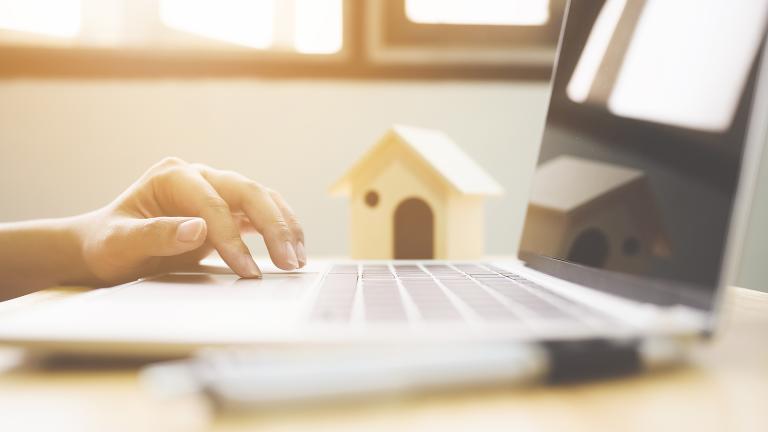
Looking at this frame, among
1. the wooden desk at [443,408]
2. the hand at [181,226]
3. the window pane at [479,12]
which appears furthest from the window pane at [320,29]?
the wooden desk at [443,408]

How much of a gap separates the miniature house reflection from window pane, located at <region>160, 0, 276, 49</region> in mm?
809

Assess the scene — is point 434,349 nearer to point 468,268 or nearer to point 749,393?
point 749,393

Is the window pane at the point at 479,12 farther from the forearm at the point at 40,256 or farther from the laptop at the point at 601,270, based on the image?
the forearm at the point at 40,256

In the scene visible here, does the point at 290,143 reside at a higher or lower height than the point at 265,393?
higher

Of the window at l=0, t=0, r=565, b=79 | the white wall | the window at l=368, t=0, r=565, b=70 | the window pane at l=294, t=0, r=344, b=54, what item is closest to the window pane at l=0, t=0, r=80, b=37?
the window at l=0, t=0, r=565, b=79

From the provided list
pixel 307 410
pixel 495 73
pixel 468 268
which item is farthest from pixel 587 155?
pixel 495 73

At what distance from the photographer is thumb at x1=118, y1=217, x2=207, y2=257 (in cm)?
59

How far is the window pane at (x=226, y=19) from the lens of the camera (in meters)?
1.31

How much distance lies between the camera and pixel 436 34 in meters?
1.33

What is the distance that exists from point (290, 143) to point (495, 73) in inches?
19.5

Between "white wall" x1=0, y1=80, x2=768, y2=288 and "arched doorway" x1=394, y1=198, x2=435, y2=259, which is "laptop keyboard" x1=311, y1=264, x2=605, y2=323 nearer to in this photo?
"arched doorway" x1=394, y1=198, x2=435, y2=259

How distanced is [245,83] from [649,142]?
1028 mm

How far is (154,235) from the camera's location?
594mm

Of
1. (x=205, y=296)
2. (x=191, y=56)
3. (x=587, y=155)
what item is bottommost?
(x=205, y=296)
